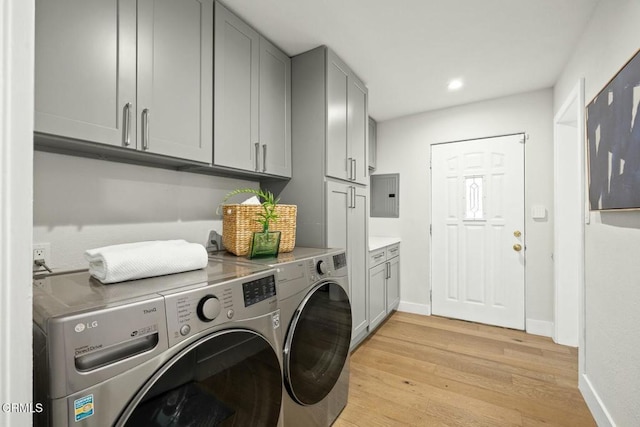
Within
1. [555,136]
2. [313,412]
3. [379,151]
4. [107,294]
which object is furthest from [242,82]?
[555,136]

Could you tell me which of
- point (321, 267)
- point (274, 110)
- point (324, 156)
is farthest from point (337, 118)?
point (321, 267)

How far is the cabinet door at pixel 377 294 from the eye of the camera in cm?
263

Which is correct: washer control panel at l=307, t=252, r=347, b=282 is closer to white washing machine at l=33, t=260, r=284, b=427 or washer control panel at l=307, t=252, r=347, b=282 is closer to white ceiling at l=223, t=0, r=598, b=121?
white washing machine at l=33, t=260, r=284, b=427

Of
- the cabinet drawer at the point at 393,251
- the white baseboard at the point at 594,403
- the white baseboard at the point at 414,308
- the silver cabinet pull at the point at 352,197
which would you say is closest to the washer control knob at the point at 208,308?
the silver cabinet pull at the point at 352,197

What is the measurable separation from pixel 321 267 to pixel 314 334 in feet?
1.05

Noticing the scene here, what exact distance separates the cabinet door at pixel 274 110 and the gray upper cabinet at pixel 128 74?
403 millimetres

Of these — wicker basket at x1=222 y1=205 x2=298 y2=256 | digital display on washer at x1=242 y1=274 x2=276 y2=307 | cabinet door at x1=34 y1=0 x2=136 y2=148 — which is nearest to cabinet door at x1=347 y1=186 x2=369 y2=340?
wicker basket at x1=222 y1=205 x2=298 y2=256

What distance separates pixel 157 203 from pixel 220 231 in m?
0.44

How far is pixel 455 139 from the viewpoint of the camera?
3.20 meters

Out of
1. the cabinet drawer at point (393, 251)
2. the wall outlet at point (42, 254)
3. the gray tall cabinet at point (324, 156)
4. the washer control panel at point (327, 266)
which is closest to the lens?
the wall outlet at point (42, 254)

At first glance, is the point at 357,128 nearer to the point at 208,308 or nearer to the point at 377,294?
the point at 377,294

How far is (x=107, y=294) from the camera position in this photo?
31.3 inches

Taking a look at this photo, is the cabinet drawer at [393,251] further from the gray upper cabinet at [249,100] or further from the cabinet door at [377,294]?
the gray upper cabinet at [249,100]

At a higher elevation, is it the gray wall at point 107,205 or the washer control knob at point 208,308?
the gray wall at point 107,205
